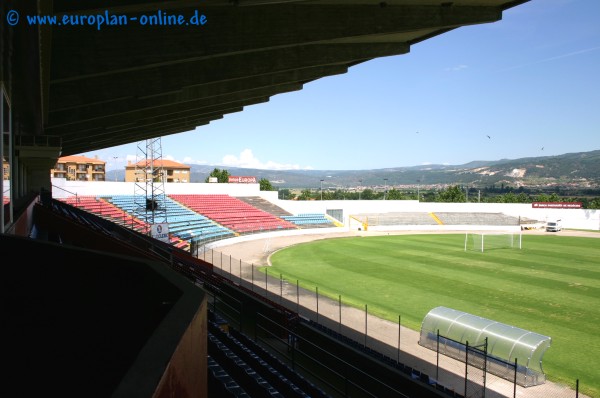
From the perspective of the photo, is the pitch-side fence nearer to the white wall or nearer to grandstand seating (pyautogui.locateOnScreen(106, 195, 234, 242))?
grandstand seating (pyautogui.locateOnScreen(106, 195, 234, 242))

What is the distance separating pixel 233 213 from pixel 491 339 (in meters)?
47.9

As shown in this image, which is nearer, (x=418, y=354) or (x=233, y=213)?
(x=418, y=354)

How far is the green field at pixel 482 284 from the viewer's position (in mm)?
18188

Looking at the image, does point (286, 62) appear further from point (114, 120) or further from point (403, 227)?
point (403, 227)

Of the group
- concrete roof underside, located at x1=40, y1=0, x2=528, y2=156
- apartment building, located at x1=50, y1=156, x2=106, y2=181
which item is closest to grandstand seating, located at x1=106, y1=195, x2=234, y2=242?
concrete roof underside, located at x1=40, y1=0, x2=528, y2=156

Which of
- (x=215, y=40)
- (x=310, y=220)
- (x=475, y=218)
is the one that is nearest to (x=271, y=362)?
(x=215, y=40)

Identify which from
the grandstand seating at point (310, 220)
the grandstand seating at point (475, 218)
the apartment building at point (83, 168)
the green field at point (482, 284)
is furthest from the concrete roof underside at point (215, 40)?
the apartment building at point (83, 168)

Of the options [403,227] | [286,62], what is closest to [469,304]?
[286,62]

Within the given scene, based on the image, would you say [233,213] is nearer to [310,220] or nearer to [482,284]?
[310,220]

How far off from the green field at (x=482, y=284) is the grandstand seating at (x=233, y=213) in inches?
388

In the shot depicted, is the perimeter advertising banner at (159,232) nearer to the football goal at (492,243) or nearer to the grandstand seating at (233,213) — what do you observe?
the grandstand seating at (233,213)

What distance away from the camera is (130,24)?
7785 millimetres

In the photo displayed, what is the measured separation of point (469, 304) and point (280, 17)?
63.7 feet

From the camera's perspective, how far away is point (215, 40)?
28.4 ft
